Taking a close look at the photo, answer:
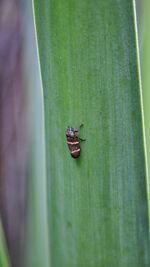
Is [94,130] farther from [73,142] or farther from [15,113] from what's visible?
[15,113]

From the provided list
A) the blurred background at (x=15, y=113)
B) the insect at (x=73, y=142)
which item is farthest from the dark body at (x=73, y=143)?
the blurred background at (x=15, y=113)

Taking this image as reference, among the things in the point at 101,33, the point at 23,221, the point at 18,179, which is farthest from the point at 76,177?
the point at 18,179

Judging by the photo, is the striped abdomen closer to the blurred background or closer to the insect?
the insect

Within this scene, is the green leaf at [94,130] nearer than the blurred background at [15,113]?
Yes

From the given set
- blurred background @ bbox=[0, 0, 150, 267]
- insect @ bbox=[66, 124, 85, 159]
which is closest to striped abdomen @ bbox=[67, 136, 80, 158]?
insect @ bbox=[66, 124, 85, 159]

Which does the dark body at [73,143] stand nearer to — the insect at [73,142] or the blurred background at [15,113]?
the insect at [73,142]

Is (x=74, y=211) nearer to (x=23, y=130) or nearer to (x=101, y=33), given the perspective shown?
(x=101, y=33)
